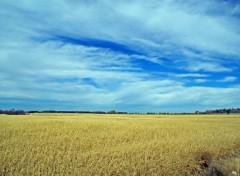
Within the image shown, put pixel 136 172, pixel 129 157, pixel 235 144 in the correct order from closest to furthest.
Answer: pixel 136 172 < pixel 129 157 < pixel 235 144

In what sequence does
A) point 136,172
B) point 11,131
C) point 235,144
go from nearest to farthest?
point 136,172
point 235,144
point 11,131

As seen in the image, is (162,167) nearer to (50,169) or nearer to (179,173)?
(179,173)

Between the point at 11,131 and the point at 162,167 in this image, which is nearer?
the point at 162,167

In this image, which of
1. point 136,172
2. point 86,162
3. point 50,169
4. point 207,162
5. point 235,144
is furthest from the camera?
point 235,144

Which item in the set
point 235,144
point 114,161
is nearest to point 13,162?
point 114,161

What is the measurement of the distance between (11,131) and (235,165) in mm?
16683

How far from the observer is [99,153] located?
1384 cm

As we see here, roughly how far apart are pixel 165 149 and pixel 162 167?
11.6 feet

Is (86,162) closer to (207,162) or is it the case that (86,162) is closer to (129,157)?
(129,157)

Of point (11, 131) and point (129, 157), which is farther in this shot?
point (11, 131)

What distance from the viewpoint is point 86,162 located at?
481 inches

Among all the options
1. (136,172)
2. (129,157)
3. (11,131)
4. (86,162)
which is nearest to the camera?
(136,172)

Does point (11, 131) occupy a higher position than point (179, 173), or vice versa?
point (11, 131)

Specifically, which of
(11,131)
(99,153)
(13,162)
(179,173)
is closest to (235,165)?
(179,173)
